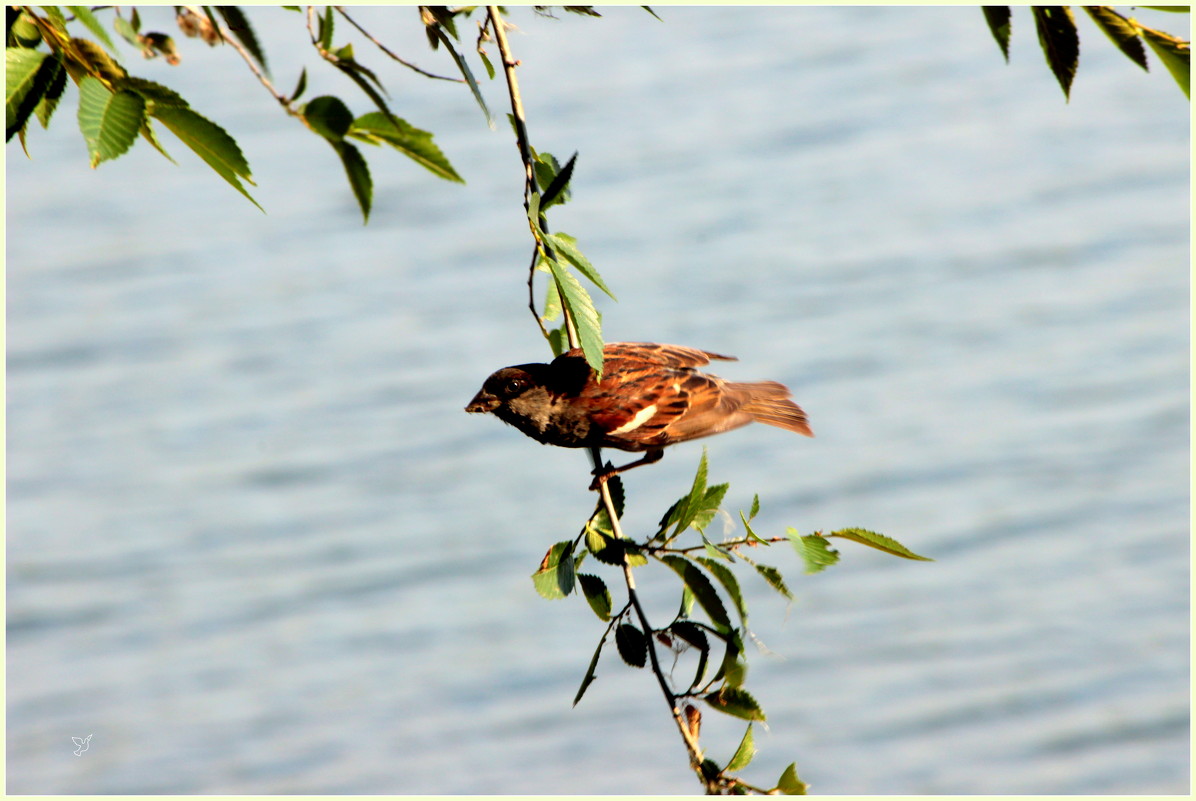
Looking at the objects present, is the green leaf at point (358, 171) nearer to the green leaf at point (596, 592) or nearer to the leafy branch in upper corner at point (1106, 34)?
the green leaf at point (596, 592)

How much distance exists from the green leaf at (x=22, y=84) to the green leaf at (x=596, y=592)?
1448mm

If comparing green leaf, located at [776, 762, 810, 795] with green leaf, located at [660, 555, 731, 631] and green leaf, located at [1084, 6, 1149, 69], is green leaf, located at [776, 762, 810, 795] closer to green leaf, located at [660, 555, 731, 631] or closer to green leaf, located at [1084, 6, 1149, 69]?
green leaf, located at [660, 555, 731, 631]

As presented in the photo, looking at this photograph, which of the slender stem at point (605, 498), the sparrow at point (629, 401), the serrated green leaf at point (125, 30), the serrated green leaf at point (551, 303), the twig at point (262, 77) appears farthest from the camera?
the sparrow at point (629, 401)

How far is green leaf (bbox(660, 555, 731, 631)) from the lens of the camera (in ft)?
8.27

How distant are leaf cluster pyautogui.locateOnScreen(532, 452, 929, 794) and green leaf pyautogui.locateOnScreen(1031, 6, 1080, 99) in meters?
0.92

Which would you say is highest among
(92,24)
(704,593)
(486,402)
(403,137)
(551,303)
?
(92,24)

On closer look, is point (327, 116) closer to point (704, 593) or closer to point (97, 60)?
point (97, 60)

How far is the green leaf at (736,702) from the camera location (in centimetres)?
265

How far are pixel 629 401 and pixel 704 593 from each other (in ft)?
5.09

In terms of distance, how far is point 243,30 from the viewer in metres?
3.02

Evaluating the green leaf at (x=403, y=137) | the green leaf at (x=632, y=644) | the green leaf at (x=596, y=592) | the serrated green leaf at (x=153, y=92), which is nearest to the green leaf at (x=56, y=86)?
Result: the serrated green leaf at (x=153, y=92)

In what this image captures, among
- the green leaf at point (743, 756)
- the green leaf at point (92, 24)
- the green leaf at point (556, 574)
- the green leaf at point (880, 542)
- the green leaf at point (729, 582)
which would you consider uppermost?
the green leaf at point (92, 24)

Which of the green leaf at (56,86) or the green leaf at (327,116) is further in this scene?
the green leaf at (327,116)

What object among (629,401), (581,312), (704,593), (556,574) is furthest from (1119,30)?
(629,401)
